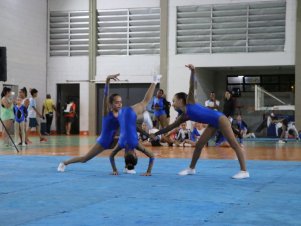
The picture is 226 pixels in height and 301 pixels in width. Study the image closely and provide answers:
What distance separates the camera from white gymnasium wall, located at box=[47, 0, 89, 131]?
30.1m

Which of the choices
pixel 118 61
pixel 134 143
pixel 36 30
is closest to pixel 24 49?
pixel 36 30

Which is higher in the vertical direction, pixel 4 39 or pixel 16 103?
pixel 4 39

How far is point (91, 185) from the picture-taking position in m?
7.46

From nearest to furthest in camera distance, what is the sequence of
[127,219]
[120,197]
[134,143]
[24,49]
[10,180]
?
[127,219] → [120,197] → [10,180] → [134,143] → [24,49]

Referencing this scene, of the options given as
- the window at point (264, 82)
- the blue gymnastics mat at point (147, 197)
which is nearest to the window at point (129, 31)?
the window at point (264, 82)

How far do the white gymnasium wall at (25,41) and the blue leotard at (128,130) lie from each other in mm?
19290

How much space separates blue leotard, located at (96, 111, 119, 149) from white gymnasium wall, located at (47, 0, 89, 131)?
833 inches

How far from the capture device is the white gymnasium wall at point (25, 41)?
2704cm

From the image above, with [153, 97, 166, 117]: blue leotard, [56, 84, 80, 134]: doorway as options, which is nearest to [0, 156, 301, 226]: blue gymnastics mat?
[153, 97, 166, 117]: blue leotard

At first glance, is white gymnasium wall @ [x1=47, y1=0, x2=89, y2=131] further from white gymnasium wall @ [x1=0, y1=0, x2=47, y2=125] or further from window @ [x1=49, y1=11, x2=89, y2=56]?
white gymnasium wall @ [x1=0, y1=0, x2=47, y2=125]

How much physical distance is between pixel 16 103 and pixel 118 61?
12.5 metres

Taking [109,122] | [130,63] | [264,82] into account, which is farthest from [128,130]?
[264,82]

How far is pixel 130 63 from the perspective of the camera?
29.4 meters

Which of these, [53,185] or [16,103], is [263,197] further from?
[16,103]
